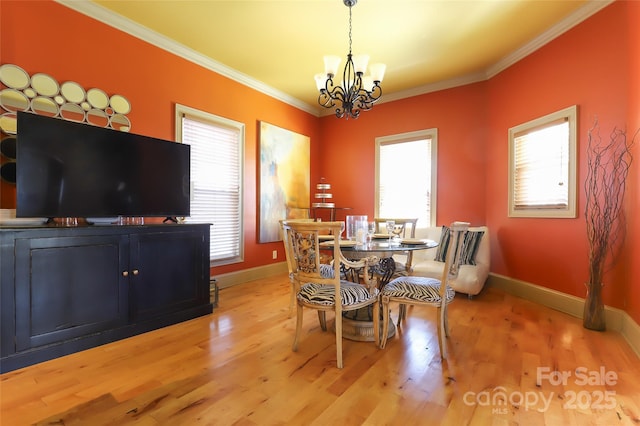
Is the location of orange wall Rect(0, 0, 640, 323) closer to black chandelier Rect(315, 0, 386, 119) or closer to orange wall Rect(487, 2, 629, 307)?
orange wall Rect(487, 2, 629, 307)

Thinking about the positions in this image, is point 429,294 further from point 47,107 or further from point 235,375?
point 47,107

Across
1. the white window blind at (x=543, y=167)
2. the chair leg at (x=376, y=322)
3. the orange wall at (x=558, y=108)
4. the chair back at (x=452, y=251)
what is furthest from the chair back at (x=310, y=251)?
the white window blind at (x=543, y=167)

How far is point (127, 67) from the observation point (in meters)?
3.05

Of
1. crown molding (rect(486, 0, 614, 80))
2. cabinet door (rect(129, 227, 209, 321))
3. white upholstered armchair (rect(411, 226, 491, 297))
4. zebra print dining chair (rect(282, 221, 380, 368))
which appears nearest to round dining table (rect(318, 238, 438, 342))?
zebra print dining chair (rect(282, 221, 380, 368))

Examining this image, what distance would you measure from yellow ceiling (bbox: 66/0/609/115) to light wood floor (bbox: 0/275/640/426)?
2.98m

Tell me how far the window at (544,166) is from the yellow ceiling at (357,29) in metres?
0.94

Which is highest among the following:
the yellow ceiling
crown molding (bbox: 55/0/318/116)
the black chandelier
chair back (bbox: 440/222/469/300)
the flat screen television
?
the yellow ceiling

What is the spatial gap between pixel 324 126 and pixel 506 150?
3139mm

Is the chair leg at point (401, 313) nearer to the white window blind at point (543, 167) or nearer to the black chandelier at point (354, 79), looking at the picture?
the black chandelier at point (354, 79)

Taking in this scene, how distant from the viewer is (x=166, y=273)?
2.71 metres

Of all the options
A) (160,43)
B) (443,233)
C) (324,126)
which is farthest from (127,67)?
(443,233)

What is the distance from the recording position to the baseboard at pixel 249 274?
3.97 m

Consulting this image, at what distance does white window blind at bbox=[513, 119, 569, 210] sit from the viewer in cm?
310

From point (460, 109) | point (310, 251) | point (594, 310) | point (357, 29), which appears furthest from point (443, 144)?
point (310, 251)
